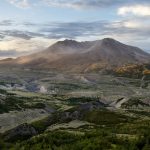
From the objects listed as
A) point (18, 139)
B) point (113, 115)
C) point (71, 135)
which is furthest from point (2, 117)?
point (71, 135)

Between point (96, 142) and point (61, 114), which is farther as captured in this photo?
point (61, 114)

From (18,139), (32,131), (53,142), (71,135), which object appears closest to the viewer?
(53,142)

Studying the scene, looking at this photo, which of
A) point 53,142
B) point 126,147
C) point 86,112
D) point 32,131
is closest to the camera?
point 126,147

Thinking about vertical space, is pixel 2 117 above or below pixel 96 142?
below

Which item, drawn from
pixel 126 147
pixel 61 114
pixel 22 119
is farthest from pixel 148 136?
pixel 22 119

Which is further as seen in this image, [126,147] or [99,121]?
[99,121]

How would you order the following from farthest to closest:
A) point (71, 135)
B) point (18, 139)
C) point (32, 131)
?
point (32, 131)
point (18, 139)
point (71, 135)

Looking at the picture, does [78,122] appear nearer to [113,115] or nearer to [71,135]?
[113,115]

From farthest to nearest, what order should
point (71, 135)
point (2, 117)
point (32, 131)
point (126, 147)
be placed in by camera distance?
point (2, 117)
point (32, 131)
point (71, 135)
point (126, 147)

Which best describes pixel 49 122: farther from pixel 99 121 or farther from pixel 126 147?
pixel 126 147
